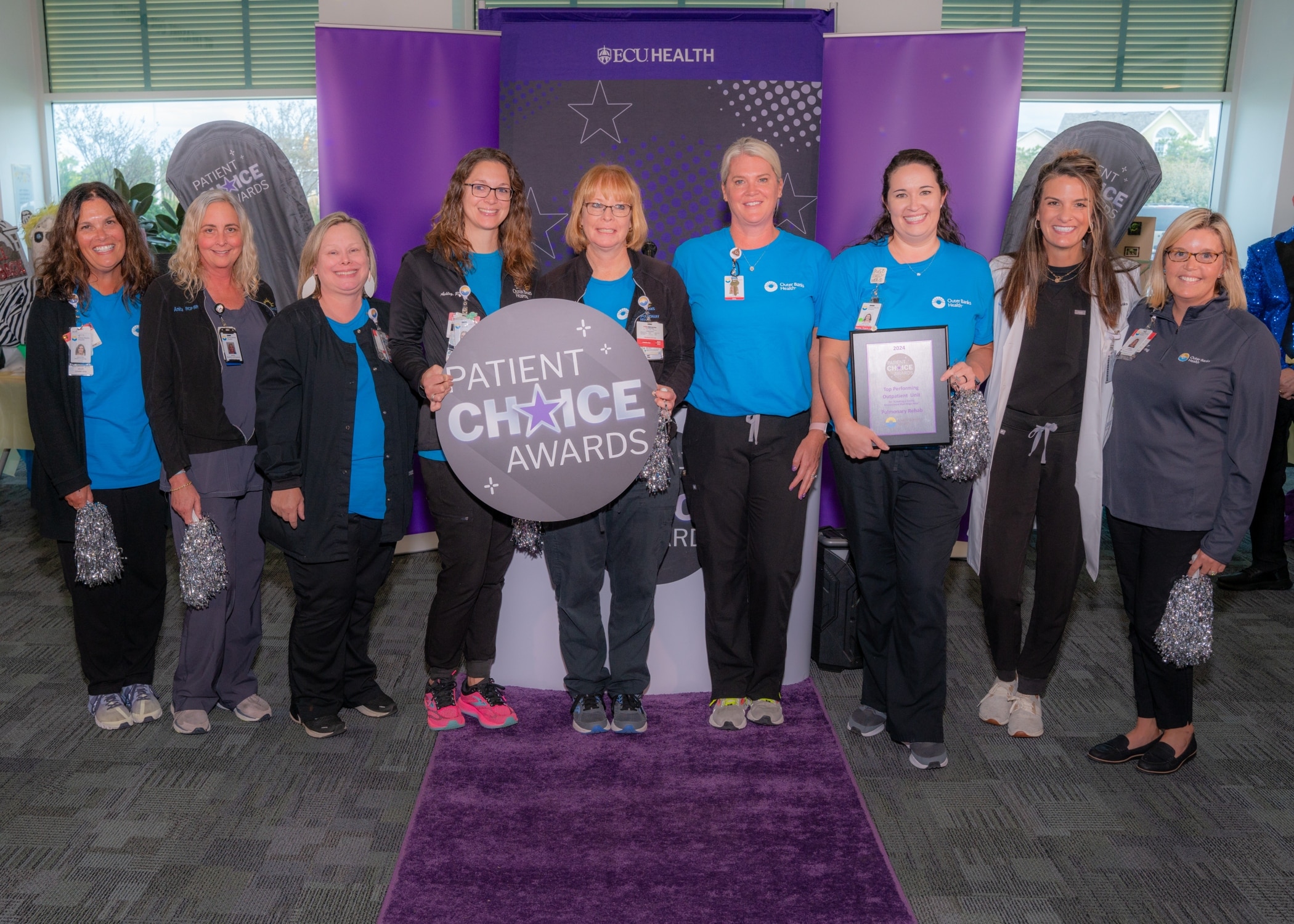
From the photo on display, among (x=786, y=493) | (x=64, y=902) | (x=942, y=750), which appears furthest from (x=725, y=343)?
(x=64, y=902)

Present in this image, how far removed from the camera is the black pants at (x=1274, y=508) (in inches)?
173

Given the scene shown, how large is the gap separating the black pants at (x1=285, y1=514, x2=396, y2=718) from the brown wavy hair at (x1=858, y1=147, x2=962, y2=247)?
1729 mm

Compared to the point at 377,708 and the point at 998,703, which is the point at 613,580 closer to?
the point at 377,708

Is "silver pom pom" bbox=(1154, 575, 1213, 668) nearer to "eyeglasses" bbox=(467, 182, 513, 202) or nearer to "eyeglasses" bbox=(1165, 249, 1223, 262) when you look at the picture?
"eyeglasses" bbox=(1165, 249, 1223, 262)

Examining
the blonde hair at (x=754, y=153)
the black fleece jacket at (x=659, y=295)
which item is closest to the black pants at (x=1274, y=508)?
the blonde hair at (x=754, y=153)

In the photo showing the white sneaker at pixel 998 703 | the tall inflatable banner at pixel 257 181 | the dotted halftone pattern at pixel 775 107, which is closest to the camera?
the white sneaker at pixel 998 703

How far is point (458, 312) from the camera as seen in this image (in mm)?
2656

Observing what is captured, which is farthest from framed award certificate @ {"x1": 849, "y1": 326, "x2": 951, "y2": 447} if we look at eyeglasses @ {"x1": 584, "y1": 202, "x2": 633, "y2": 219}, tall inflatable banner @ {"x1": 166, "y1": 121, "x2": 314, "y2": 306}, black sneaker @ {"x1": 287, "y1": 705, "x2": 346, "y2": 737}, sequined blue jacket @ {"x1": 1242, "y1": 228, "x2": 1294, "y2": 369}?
tall inflatable banner @ {"x1": 166, "y1": 121, "x2": 314, "y2": 306}

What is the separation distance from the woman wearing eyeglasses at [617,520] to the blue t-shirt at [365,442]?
0.52 m

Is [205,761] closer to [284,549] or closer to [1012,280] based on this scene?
[284,549]

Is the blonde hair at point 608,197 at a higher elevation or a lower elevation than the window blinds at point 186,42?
lower

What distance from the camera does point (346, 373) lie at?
2684 mm

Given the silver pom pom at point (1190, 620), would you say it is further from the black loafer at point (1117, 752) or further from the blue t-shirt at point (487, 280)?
the blue t-shirt at point (487, 280)

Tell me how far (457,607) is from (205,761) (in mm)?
866
